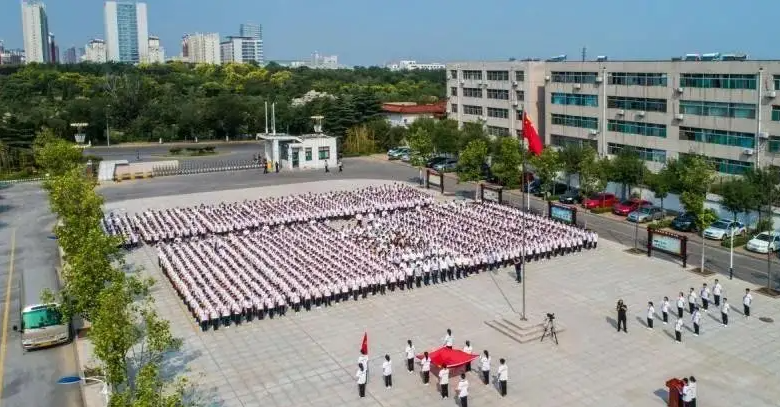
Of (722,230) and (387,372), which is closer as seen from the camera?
(387,372)

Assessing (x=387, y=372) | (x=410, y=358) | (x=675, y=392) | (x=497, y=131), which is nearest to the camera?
(x=675, y=392)

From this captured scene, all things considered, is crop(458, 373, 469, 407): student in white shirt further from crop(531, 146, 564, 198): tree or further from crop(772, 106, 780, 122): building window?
crop(772, 106, 780, 122): building window

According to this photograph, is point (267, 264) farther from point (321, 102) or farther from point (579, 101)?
point (321, 102)

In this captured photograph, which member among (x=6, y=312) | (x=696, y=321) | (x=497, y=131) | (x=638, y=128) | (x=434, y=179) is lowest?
(x=6, y=312)

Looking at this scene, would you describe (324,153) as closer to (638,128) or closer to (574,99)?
(574,99)

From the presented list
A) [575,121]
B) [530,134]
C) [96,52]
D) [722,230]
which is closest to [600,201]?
[722,230]

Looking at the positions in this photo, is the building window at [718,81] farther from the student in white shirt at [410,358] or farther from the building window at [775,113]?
the student in white shirt at [410,358]

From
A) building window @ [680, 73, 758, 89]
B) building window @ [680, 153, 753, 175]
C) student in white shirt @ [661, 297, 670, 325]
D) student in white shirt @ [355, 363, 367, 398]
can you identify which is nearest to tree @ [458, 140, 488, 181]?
building window @ [680, 153, 753, 175]
